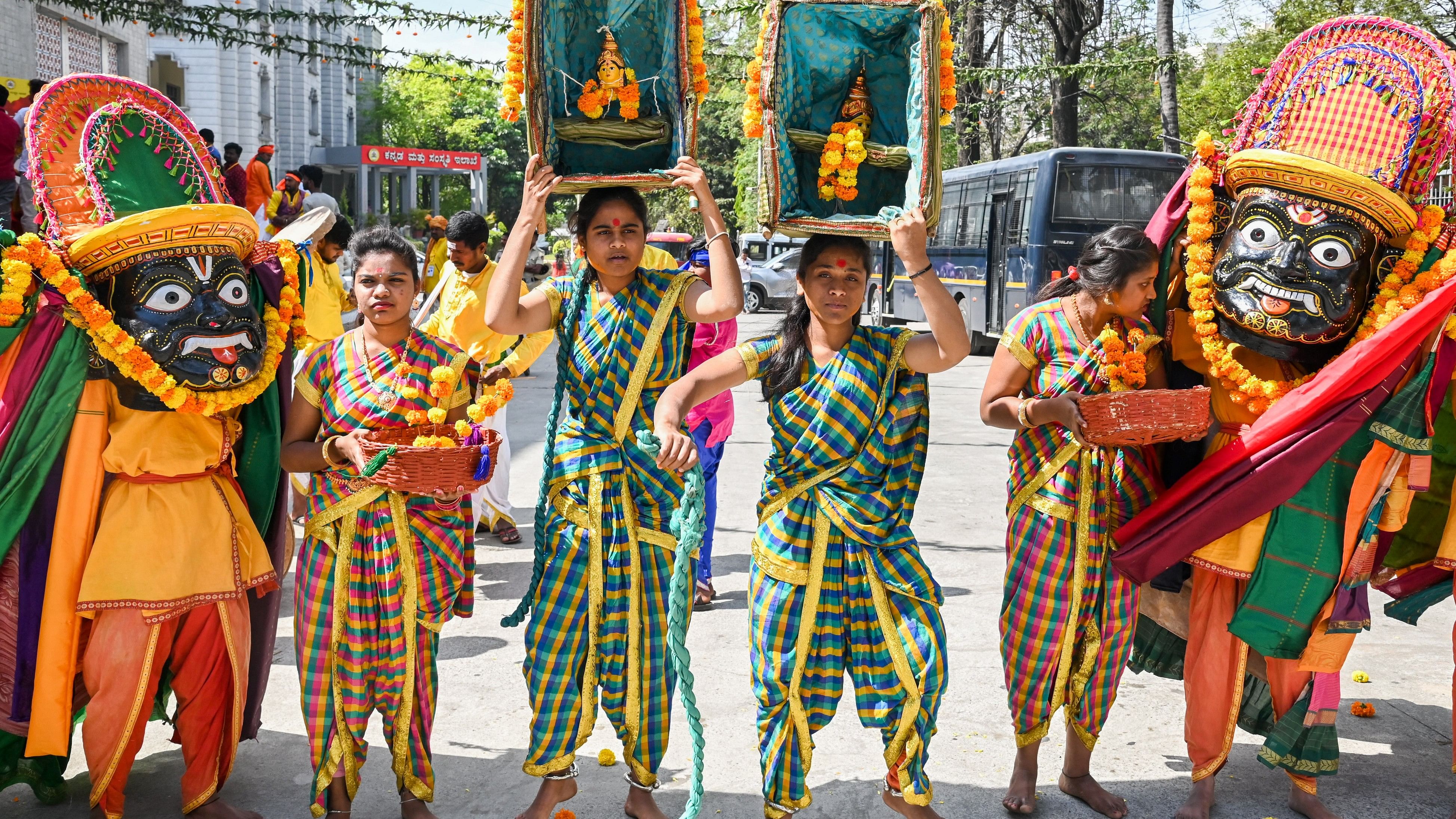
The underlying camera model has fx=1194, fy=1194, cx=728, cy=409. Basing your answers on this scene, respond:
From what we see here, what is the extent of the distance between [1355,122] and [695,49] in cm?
218

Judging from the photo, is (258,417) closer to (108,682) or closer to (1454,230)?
(108,682)

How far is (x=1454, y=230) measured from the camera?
3707 millimetres

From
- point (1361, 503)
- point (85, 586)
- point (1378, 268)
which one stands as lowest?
point (85, 586)

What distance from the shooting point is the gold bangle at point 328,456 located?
134 inches

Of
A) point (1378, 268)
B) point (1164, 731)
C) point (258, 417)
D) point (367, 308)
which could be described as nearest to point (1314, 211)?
point (1378, 268)

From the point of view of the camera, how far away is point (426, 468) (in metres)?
3.20

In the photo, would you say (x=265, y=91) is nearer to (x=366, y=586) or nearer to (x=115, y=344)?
(x=115, y=344)

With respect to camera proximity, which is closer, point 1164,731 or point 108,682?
point 108,682

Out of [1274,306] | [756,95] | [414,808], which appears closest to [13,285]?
[414,808]

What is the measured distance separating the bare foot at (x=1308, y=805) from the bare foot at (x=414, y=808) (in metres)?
2.70

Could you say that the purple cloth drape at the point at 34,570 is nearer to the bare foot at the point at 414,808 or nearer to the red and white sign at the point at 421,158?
the bare foot at the point at 414,808

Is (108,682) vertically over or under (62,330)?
under

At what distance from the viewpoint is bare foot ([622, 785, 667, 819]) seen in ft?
11.9

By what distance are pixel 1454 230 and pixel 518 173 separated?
5116 cm
